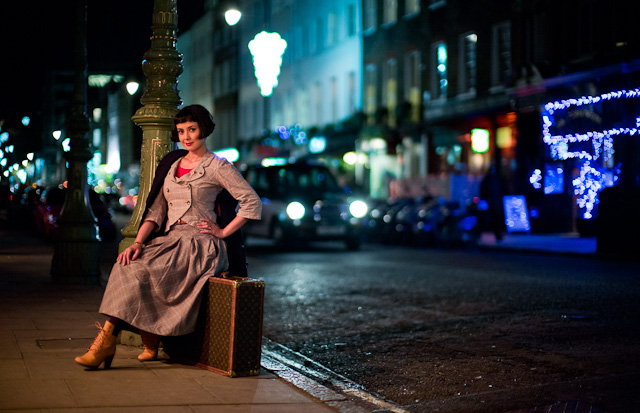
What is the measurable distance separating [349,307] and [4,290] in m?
4.22

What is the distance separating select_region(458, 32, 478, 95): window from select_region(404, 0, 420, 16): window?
4.20 metres

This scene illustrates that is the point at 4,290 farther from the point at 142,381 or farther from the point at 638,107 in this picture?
the point at 638,107

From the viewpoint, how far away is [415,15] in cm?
3866

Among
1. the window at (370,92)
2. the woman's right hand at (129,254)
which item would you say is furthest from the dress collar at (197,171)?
the window at (370,92)

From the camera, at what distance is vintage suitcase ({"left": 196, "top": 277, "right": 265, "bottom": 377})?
21.5 ft

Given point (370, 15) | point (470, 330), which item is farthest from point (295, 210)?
point (370, 15)

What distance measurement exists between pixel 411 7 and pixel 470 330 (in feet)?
101

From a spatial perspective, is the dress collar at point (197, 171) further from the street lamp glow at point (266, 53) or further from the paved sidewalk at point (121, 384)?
the street lamp glow at point (266, 53)

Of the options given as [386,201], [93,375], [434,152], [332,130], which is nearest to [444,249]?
[386,201]

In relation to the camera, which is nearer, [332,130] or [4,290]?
[4,290]

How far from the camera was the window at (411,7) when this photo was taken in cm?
3869

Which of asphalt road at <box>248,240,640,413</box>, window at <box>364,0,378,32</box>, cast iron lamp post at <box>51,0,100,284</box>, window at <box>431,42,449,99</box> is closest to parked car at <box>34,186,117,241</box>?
asphalt road at <box>248,240,640,413</box>

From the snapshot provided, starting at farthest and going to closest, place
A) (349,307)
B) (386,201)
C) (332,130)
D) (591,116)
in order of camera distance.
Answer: (332,130)
(386,201)
(591,116)
(349,307)

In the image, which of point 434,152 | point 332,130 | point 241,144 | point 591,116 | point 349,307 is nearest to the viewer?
point 349,307
